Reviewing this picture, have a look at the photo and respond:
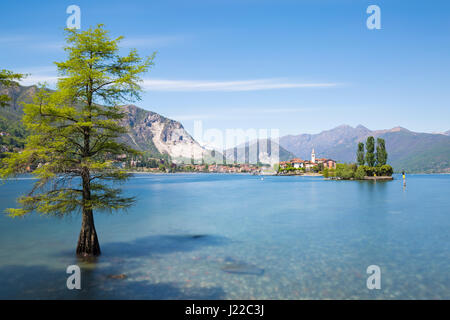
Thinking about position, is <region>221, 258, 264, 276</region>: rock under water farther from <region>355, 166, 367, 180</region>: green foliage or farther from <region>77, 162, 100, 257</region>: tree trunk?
<region>355, 166, 367, 180</region>: green foliage

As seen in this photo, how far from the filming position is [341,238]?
102 ft

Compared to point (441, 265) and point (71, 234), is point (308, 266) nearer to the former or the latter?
point (441, 265)

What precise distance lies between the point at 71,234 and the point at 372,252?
2760 cm

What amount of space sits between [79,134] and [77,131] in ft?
1.30

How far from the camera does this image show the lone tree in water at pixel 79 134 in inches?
754

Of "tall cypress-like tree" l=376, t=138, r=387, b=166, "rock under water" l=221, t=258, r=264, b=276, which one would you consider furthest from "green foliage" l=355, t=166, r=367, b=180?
"rock under water" l=221, t=258, r=264, b=276

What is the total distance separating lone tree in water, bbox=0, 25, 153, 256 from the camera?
754 inches

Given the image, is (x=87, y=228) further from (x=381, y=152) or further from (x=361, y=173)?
(x=381, y=152)

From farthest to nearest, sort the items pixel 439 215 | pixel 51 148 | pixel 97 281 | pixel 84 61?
pixel 439 215 → pixel 84 61 → pixel 51 148 → pixel 97 281

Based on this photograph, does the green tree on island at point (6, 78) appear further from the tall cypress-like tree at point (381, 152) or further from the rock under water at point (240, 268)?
the tall cypress-like tree at point (381, 152)

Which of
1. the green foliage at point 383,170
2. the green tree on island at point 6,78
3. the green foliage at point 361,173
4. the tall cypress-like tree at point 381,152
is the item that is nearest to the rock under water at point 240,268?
the green tree on island at point 6,78
